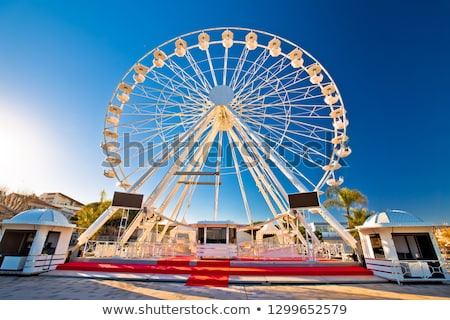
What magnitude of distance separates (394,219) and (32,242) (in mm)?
15415

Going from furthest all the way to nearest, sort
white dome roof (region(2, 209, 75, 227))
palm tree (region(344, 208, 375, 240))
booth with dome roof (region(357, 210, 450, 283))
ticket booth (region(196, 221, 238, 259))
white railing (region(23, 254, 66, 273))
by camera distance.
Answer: palm tree (region(344, 208, 375, 240))
ticket booth (region(196, 221, 238, 259))
white dome roof (region(2, 209, 75, 227))
white railing (region(23, 254, 66, 273))
booth with dome roof (region(357, 210, 450, 283))

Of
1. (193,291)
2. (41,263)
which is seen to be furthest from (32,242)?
(193,291)

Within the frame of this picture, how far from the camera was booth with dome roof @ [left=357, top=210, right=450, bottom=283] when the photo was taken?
325 inches

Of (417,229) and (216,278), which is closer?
(216,278)

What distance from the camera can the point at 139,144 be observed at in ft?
51.0

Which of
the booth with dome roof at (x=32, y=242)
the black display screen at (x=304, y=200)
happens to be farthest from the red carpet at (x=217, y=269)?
the black display screen at (x=304, y=200)

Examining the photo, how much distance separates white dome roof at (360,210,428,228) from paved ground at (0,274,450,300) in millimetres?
2142

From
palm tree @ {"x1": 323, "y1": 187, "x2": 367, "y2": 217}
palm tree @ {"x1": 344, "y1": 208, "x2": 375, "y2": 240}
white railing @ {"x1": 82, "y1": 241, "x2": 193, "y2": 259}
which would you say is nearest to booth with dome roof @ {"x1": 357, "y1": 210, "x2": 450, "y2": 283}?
white railing @ {"x1": 82, "y1": 241, "x2": 193, "y2": 259}

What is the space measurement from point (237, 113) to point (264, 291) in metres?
12.0

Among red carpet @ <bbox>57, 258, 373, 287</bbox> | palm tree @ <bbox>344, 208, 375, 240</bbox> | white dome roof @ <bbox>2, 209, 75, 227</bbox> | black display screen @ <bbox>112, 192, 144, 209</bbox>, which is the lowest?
red carpet @ <bbox>57, 258, 373, 287</bbox>

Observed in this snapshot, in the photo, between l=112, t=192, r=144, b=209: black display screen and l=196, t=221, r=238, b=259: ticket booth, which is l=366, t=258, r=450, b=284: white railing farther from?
l=112, t=192, r=144, b=209: black display screen

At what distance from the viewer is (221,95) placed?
16328mm
